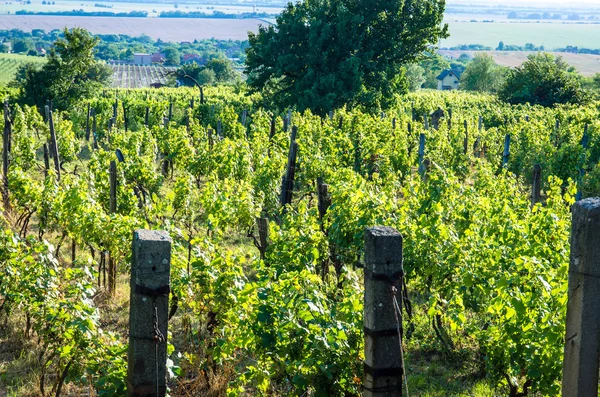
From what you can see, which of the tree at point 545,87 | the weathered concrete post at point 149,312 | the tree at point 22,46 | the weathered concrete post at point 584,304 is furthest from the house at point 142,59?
the weathered concrete post at point 584,304

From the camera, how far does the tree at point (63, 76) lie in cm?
2992

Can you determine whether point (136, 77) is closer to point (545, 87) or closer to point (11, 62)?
point (11, 62)

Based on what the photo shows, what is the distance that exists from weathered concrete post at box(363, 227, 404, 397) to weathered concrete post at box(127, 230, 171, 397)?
41.0 inches

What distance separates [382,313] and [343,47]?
24.5 m

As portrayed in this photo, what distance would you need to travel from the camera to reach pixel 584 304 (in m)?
3.25

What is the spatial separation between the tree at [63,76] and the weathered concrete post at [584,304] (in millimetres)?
29181

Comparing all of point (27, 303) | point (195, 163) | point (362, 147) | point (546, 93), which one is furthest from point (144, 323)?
point (546, 93)

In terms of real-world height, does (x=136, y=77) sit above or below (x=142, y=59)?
below

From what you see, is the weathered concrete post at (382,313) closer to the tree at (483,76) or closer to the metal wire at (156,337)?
the metal wire at (156,337)

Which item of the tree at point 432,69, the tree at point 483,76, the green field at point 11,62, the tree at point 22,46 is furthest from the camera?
the tree at point 22,46

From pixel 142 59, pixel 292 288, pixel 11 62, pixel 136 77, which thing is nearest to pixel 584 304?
pixel 292 288

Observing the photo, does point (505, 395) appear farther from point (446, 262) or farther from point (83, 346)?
point (83, 346)

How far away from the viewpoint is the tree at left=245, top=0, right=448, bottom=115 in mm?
26766

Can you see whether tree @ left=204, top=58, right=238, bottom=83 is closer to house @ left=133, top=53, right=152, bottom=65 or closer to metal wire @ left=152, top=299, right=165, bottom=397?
metal wire @ left=152, top=299, right=165, bottom=397
